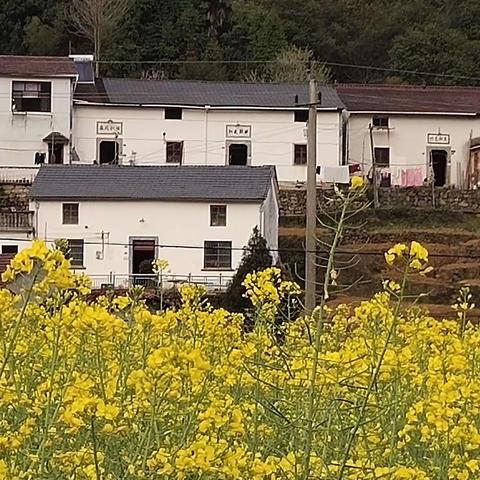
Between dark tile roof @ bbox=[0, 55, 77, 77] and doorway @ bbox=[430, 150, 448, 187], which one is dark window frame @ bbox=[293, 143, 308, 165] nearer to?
doorway @ bbox=[430, 150, 448, 187]

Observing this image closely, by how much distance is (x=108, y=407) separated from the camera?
2.31 meters

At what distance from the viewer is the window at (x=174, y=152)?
3108 cm

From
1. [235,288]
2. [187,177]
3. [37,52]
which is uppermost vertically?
[37,52]

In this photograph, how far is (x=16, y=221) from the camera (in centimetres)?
2444

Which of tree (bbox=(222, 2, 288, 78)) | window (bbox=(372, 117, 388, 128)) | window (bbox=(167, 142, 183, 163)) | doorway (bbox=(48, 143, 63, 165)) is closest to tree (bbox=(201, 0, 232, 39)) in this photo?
tree (bbox=(222, 2, 288, 78))

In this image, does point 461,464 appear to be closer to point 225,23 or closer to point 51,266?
point 51,266

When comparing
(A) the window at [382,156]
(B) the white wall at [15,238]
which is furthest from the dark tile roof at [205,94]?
(B) the white wall at [15,238]

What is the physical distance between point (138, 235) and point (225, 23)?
23.9 meters

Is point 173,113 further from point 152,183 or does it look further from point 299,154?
point 152,183

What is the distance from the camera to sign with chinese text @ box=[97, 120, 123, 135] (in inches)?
1211

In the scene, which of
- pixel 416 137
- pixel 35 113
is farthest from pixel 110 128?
pixel 416 137

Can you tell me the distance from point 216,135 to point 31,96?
474 cm

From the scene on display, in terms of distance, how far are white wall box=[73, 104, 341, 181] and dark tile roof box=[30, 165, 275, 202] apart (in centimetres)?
557

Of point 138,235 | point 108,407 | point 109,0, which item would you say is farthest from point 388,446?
point 109,0
